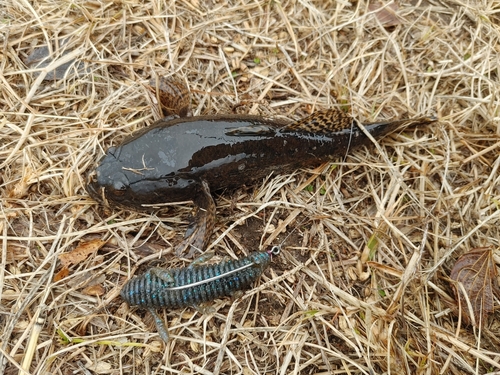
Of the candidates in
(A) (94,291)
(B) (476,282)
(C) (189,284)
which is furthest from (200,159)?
(B) (476,282)

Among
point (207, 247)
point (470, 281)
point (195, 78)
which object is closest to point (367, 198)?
point (470, 281)

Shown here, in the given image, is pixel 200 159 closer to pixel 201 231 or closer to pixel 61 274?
pixel 201 231

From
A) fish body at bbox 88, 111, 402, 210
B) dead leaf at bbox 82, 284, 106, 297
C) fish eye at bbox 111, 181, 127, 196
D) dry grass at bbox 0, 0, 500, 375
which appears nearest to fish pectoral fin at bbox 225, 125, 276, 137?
fish body at bbox 88, 111, 402, 210

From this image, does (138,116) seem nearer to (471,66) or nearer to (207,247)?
(207,247)

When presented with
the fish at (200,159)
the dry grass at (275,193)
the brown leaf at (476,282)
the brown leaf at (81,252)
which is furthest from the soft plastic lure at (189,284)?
the brown leaf at (476,282)

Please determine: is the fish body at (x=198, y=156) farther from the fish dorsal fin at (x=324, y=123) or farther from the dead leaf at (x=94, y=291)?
the dead leaf at (x=94, y=291)

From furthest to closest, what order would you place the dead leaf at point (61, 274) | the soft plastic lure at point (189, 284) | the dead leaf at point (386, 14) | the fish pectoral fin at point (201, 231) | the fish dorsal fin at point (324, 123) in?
the dead leaf at point (386, 14) < the fish dorsal fin at point (324, 123) < the fish pectoral fin at point (201, 231) < the dead leaf at point (61, 274) < the soft plastic lure at point (189, 284)
